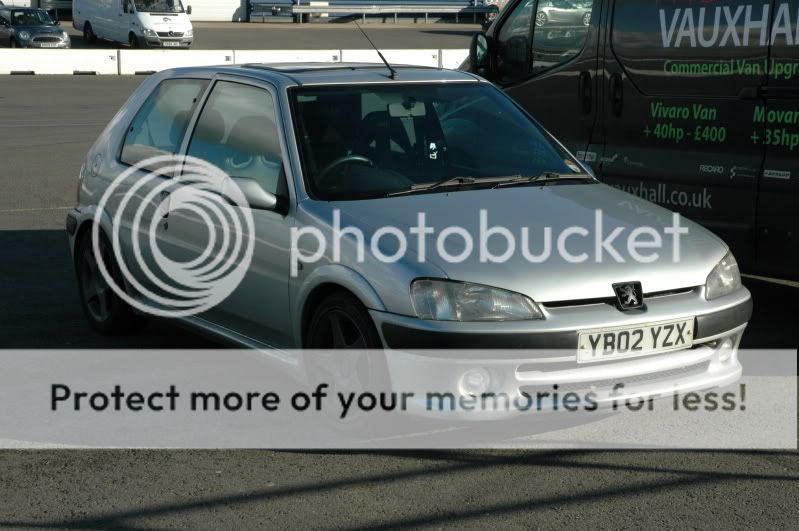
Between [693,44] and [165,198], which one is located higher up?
[693,44]

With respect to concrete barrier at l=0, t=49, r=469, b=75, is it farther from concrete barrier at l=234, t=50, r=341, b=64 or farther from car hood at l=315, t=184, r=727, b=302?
car hood at l=315, t=184, r=727, b=302

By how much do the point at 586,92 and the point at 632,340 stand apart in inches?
156

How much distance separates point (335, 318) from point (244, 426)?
0.73 m

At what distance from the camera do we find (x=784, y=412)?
19.6 feet

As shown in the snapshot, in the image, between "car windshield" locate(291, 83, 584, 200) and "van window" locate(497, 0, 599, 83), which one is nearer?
"car windshield" locate(291, 83, 584, 200)

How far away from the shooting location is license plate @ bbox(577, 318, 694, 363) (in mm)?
5148

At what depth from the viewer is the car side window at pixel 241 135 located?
6.23 metres

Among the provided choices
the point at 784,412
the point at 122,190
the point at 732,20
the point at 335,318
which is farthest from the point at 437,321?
the point at 732,20

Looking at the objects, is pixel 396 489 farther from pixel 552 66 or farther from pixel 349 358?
pixel 552 66

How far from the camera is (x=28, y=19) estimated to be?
3962 centimetres

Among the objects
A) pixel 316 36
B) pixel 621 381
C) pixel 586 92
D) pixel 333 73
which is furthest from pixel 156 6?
pixel 621 381

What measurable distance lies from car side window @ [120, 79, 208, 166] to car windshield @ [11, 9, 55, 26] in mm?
34110

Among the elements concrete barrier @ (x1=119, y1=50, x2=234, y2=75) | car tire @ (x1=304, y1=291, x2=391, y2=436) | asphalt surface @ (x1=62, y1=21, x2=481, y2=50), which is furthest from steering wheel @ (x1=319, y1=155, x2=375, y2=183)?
asphalt surface @ (x1=62, y1=21, x2=481, y2=50)

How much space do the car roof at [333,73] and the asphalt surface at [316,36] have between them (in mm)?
38271
